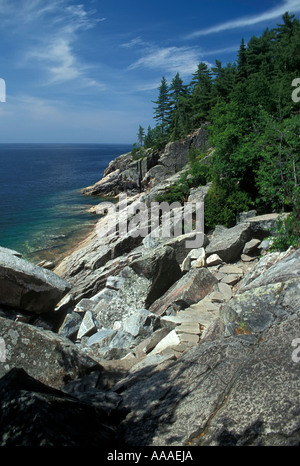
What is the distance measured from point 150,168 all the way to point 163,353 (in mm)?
52088

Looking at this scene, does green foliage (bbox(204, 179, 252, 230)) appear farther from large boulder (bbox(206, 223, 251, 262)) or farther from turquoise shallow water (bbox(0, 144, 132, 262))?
turquoise shallow water (bbox(0, 144, 132, 262))

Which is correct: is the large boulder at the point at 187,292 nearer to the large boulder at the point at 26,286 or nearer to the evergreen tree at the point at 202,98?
the large boulder at the point at 26,286

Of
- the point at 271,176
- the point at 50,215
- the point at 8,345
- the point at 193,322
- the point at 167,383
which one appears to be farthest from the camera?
the point at 50,215

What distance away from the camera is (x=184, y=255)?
1536cm

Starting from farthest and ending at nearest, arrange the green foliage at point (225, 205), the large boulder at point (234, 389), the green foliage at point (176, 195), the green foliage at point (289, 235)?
the green foliage at point (176, 195), the green foliage at point (225, 205), the green foliage at point (289, 235), the large boulder at point (234, 389)

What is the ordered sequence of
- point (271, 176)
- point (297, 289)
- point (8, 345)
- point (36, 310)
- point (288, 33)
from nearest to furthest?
point (297, 289), point (8, 345), point (36, 310), point (271, 176), point (288, 33)

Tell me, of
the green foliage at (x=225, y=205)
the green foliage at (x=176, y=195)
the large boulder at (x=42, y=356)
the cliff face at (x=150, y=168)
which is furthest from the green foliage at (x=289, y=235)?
the cliff face at (x=150, y=168)

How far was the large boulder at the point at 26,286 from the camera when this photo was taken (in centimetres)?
1097

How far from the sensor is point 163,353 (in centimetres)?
750

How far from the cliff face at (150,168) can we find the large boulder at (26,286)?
132ft

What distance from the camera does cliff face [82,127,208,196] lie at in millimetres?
51084
